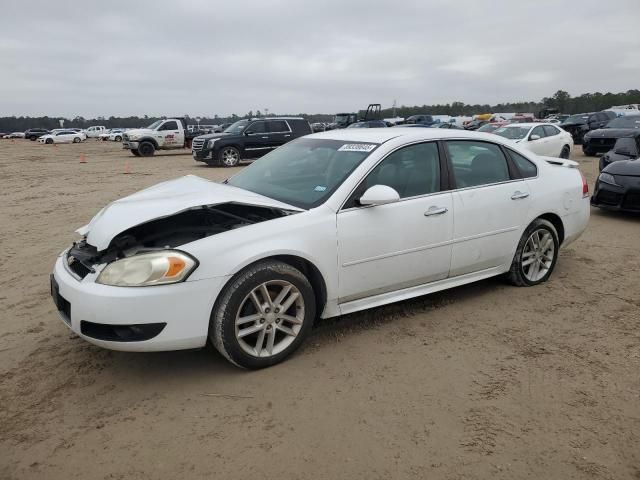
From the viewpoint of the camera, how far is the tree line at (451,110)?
81.4m

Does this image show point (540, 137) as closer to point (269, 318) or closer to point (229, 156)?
point (229, 156)

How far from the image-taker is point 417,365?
3.32 metres

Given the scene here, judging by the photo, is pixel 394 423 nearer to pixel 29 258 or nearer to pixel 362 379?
pixel 362 379

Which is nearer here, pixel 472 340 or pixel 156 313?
pixel 156 313

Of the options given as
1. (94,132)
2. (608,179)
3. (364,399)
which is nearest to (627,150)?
(608,179)

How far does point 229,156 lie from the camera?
1802cm

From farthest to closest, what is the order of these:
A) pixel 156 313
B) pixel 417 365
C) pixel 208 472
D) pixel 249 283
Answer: pixel 417 365 < pixel 249 283 < pixel 156 313 < pixel 208 472

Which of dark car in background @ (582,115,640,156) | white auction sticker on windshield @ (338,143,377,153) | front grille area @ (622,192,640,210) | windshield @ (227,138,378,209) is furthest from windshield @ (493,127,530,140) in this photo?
white auction sticker on windshield @ (338,143,377,153)

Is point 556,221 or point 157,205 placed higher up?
point 157,205

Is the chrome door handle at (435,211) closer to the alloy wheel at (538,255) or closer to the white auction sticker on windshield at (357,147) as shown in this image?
the white auction sticker on windshield at (357,147)

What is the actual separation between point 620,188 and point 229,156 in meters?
13.1

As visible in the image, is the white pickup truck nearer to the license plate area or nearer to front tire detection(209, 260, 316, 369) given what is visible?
the license plate area

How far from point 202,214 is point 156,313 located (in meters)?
1.08

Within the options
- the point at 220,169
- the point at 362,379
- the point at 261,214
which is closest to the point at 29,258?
the point at 261,214
